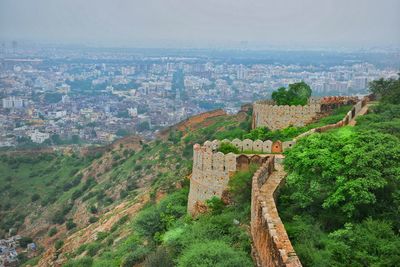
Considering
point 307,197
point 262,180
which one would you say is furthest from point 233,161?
point 307,197

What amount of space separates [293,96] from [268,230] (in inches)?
784

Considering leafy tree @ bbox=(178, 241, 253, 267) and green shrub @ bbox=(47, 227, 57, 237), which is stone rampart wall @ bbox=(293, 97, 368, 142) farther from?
green shrub @ bbox=(47, 227, 57, 237)

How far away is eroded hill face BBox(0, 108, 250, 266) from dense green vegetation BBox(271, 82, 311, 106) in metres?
6.53

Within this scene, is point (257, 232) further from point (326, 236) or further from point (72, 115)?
point (72, 115)

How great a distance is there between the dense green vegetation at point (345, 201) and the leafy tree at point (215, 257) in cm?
122

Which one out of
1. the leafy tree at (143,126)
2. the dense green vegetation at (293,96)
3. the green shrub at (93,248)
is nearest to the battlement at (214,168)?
the green shrub at (93,248)

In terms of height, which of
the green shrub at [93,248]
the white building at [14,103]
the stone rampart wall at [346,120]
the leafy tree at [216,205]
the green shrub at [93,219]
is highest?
the stone rampart wall at [346,120]

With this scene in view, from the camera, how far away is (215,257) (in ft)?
38.4

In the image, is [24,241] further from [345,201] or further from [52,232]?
[345,201]

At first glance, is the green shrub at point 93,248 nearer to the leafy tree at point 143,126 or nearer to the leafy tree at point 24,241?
the leafy tree at point 24,241

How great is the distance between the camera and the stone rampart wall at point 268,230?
31.2 feet

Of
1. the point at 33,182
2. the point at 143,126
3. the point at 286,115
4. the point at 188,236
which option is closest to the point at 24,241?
the point at 33,182

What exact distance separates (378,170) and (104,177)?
38157mm

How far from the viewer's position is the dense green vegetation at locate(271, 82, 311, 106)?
95.8 ft
